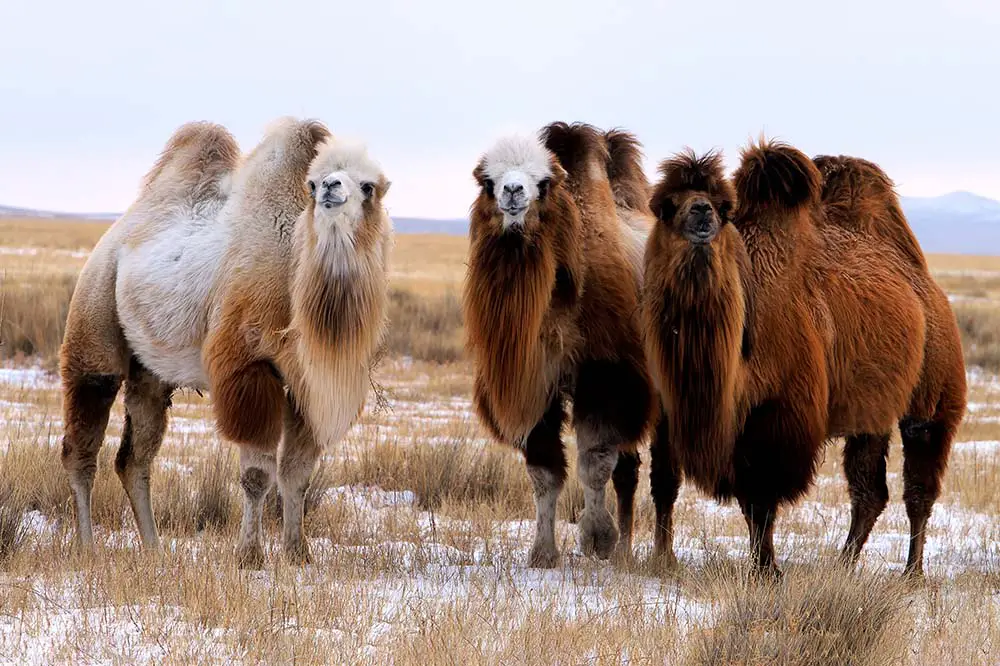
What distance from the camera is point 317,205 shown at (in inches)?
247

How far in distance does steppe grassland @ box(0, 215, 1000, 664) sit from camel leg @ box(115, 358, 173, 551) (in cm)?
21

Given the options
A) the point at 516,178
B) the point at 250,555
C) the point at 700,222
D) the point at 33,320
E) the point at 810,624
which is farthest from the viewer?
the point at 33,320

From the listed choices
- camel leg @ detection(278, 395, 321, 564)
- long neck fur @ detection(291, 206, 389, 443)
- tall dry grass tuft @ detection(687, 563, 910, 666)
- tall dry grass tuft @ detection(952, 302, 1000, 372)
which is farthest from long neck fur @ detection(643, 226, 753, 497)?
tall dry grass tuft @ detection(952, 302, 1000, 372)

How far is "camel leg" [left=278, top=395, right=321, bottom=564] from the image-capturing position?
6.60 meters

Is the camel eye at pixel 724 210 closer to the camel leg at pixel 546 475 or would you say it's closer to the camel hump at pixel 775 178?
the camel hump at pixel 775 178

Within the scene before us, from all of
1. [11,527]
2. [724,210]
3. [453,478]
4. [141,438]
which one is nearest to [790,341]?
[724,210]

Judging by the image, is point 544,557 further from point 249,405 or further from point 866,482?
point 866,482

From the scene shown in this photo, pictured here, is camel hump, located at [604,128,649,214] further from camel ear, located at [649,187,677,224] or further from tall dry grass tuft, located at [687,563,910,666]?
tall dry grass tuft, located at [687,563,910,666]

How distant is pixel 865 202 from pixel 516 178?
2329mm

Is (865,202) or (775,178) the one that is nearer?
(775,178)

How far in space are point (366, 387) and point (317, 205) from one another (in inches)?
40.3

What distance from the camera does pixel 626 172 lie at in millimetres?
8297

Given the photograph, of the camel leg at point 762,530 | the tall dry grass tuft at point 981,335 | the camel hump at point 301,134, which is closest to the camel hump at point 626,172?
the camel hump at point 301,134

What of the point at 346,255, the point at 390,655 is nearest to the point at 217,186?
the point at 346,255
